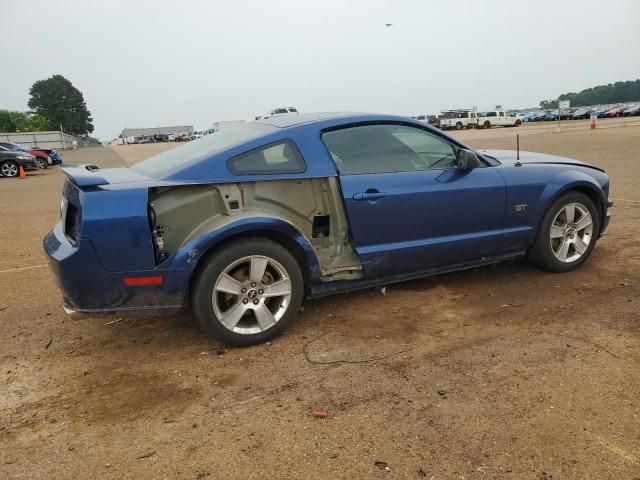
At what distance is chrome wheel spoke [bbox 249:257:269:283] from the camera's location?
3.57 m

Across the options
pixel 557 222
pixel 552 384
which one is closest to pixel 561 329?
pixel 552 384

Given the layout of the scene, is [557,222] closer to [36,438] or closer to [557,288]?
[557,288]

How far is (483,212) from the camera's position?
4.41 meters

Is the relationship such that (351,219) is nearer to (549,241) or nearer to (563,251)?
(549,241)

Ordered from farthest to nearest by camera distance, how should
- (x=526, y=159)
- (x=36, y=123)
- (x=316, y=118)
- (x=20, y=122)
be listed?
(x=20, y=122) < (x=36, y=123) < (x=526, y=159) < (x=316, y=118)

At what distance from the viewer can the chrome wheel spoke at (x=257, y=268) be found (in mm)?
3572

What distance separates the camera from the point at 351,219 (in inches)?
155

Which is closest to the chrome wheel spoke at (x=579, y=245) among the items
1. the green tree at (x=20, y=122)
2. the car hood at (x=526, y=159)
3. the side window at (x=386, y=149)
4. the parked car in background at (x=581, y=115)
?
the car hood at (x=526, y=159)

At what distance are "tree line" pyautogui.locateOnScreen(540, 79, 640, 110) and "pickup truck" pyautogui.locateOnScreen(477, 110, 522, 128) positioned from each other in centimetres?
7534

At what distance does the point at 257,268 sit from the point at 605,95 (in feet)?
510

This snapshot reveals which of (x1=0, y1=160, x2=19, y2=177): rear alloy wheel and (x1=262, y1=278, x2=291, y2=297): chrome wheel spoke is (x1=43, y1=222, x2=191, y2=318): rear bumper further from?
(x1=0, y1=160, x2=19, y2=177): rear alloy wheel

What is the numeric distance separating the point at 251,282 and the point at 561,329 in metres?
2.19

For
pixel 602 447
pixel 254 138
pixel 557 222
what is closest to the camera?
pixel 602 447

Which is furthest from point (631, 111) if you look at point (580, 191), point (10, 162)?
point (580, 191)
